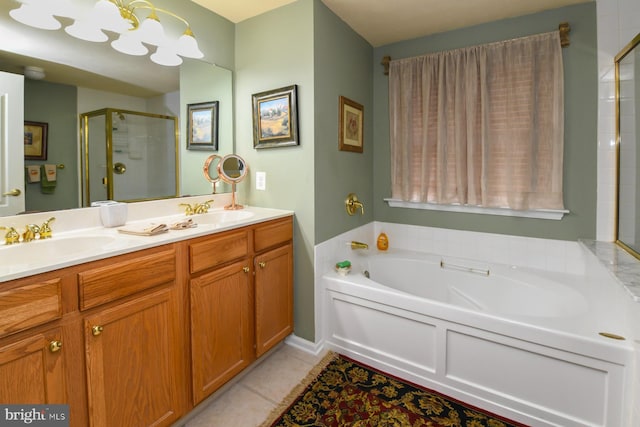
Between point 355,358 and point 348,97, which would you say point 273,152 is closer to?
point 348,97

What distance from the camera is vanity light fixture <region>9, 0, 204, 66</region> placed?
1.42 meters

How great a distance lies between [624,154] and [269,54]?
2382 millimetres

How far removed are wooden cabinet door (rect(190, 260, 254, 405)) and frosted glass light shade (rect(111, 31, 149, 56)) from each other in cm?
134

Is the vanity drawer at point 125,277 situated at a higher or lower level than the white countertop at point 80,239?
lower

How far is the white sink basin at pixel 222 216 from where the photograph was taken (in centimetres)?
206

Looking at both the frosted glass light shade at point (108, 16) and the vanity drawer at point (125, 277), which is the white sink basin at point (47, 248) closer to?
the vanity drawer at point (125, 277)

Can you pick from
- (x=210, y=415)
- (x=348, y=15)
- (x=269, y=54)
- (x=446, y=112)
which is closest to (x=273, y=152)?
(x=269, y=54)

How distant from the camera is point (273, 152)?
225cm

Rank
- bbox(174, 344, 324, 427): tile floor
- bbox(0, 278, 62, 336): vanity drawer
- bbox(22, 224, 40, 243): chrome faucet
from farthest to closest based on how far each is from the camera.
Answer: bbox(174, 344, 324, 427): tile floor, bbox(22, 224, 40, 243): chrome faucet, bbox(0, 278, 62, 336): vanity drawer

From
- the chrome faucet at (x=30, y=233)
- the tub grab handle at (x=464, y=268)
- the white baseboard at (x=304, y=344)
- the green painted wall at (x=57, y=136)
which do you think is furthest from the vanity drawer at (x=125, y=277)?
the tub grab handle at (x=464, y=268)

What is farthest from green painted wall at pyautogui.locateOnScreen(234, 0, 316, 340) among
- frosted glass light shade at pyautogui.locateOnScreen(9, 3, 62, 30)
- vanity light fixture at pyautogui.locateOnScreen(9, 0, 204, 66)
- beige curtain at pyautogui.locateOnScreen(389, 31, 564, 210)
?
frosted glass light shade at pyautogui.locateOnScreen(9, 3, 62, 30)

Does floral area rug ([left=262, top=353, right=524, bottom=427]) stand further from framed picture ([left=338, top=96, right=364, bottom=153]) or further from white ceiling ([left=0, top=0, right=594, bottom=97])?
white ceiling ([left=0, top=0, right=594, bottom=97])

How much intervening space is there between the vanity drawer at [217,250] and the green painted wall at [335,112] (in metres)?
0.57

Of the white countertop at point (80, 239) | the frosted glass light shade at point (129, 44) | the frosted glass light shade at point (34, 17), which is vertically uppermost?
the frosted glass light shade at point (129, 44)
